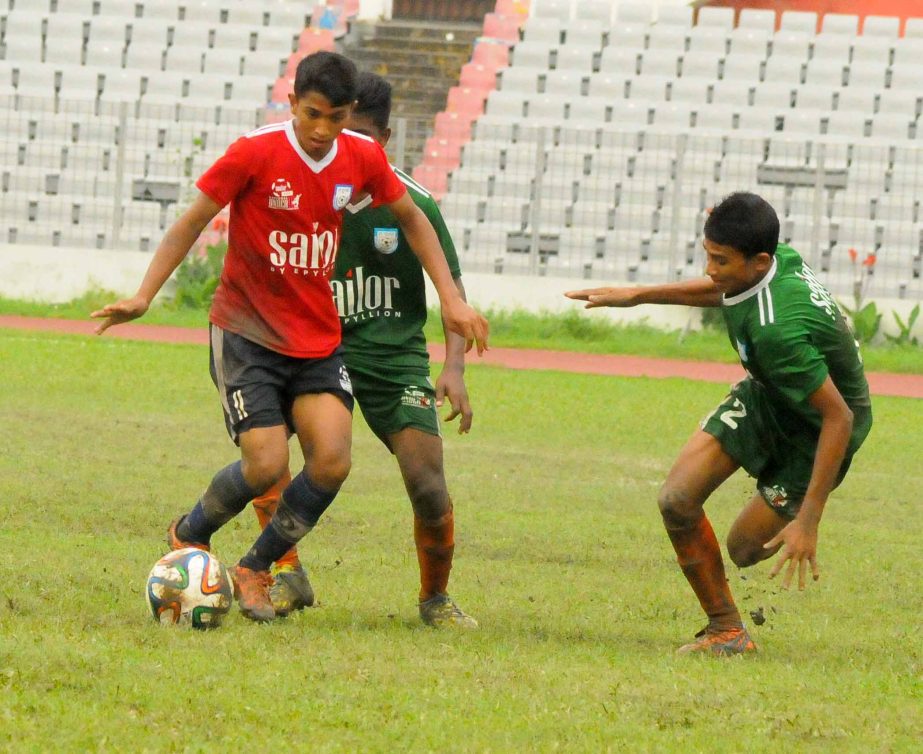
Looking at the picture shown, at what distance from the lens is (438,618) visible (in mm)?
5961

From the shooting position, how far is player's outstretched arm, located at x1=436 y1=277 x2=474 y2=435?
6.11 metres

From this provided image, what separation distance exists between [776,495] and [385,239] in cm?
178

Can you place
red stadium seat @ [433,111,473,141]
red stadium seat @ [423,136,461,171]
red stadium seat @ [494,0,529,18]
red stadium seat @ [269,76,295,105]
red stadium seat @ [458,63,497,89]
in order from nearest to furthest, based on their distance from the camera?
1. red stadium seat @ [423,136,461,171]
2. red stadium seat @ [433,111,473,141]
3. red stadium seat @ [269,76,295,105]
4. red stadium seat @ [458,63,497,89]
5. red stadium seat @ [494,0,529,18]

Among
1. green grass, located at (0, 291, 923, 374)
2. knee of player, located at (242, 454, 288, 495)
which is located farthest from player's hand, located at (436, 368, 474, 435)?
green grass, located at (0, 291, 923, 374)

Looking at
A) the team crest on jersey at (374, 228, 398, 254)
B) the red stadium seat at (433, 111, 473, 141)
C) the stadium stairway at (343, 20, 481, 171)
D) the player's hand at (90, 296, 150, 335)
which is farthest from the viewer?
the stadium stairway at (343, 20, 481, 171)

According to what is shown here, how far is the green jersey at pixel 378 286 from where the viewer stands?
6184 millimetres

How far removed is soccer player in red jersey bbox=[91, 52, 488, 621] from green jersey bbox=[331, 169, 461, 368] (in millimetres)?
312

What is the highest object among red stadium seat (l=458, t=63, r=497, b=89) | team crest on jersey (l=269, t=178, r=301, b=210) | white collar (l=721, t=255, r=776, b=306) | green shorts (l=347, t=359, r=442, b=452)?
red stadium seat (l=458, t=63, r=497, b=89)

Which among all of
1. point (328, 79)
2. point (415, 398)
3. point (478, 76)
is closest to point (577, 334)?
point (478, 76)

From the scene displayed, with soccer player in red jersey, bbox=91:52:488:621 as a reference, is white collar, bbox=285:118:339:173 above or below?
above

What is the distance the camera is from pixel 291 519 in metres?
5.72

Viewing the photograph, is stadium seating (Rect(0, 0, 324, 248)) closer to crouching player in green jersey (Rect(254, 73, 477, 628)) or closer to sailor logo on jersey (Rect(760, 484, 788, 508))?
crouching player in green jersey (Rect(254, 73, 477, 628))

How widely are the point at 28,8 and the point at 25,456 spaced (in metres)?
19.3

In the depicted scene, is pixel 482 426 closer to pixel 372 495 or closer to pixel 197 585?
pixel 372 495
